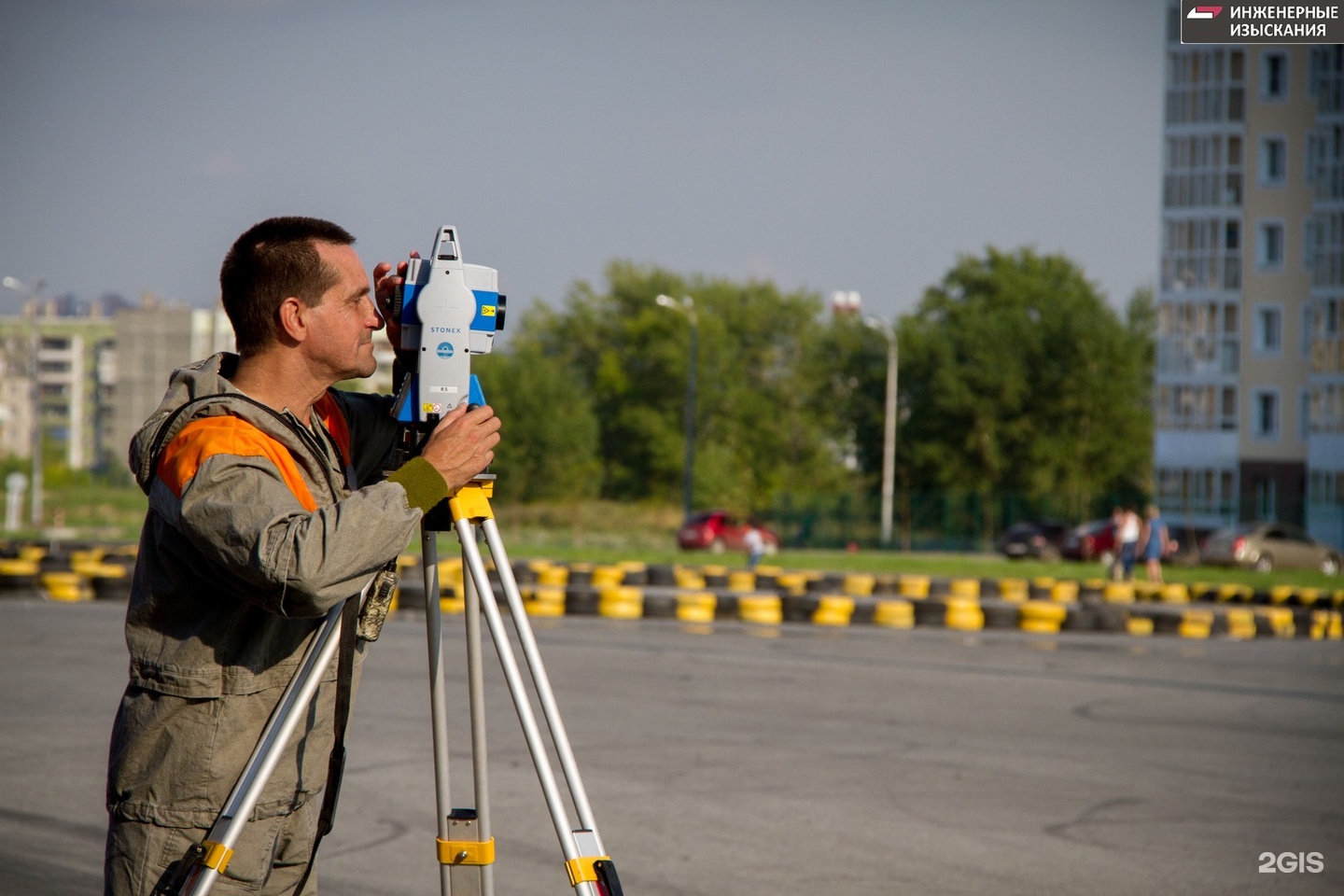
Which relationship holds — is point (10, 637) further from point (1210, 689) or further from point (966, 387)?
point (966, 387)

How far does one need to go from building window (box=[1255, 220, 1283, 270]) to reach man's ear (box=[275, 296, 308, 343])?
63.3m

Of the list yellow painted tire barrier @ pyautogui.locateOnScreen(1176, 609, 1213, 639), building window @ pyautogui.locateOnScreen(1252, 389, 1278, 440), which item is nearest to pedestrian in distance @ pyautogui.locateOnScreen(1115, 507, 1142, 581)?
yellow painted tire barrier @ pyautogui.locateOnScreen(1176, 609, 1213, 639)

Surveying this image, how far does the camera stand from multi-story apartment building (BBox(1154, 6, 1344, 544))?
56469 millimetres

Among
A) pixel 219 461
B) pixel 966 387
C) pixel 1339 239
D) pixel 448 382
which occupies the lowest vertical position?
pixel 219 461

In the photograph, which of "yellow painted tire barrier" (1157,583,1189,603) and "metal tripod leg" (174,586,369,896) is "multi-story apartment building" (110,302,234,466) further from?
"metal tripod leg" (174,586,369,896)

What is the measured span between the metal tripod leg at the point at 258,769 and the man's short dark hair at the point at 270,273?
629mm

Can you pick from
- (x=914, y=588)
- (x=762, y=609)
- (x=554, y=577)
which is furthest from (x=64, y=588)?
(x=914, y=588)

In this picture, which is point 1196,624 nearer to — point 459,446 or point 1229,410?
point 459,446

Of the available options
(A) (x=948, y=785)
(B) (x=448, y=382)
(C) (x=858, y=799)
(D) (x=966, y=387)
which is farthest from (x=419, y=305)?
(D) (x=966, y=387)

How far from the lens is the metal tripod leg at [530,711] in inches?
110

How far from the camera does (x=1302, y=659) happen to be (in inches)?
533

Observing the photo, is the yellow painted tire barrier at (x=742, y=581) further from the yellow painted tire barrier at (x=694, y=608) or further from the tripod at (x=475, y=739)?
the tripod at (x=475, y=739)

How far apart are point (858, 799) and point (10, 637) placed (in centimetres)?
842

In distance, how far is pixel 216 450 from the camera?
2.60 meters
